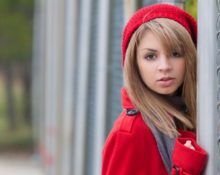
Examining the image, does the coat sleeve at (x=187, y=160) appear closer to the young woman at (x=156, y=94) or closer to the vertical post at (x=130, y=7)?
the young woman at (x=156, y=94)

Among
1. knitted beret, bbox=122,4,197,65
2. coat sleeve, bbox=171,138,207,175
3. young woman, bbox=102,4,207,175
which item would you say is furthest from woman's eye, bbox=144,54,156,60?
coat sleeve, bbox=171,138,207,175

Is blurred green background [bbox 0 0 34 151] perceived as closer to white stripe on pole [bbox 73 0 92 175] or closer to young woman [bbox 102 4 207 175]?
white stripe on pole [bbox 73 0 92 175]

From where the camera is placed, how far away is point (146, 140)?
2119 millimetres

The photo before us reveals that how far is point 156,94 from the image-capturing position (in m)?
2.20

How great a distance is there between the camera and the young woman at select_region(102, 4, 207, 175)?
83.3 inches

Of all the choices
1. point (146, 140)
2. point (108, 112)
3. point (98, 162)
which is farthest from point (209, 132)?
point (98, 162)

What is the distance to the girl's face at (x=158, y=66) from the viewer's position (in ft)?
6.98

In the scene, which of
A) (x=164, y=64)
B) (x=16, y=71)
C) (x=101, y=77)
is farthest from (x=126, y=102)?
(x=16, y=71)

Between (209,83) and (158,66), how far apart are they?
20cm

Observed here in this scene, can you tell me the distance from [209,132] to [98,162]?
2156mm

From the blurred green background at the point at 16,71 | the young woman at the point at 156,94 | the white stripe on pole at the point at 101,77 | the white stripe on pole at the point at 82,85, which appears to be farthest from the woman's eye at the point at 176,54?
the blurred green background at the point at 16,71

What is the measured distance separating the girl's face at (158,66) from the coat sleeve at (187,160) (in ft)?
0.74

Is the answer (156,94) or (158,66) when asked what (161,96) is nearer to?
(156,94)

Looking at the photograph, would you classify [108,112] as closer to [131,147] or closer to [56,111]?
[131,147]
